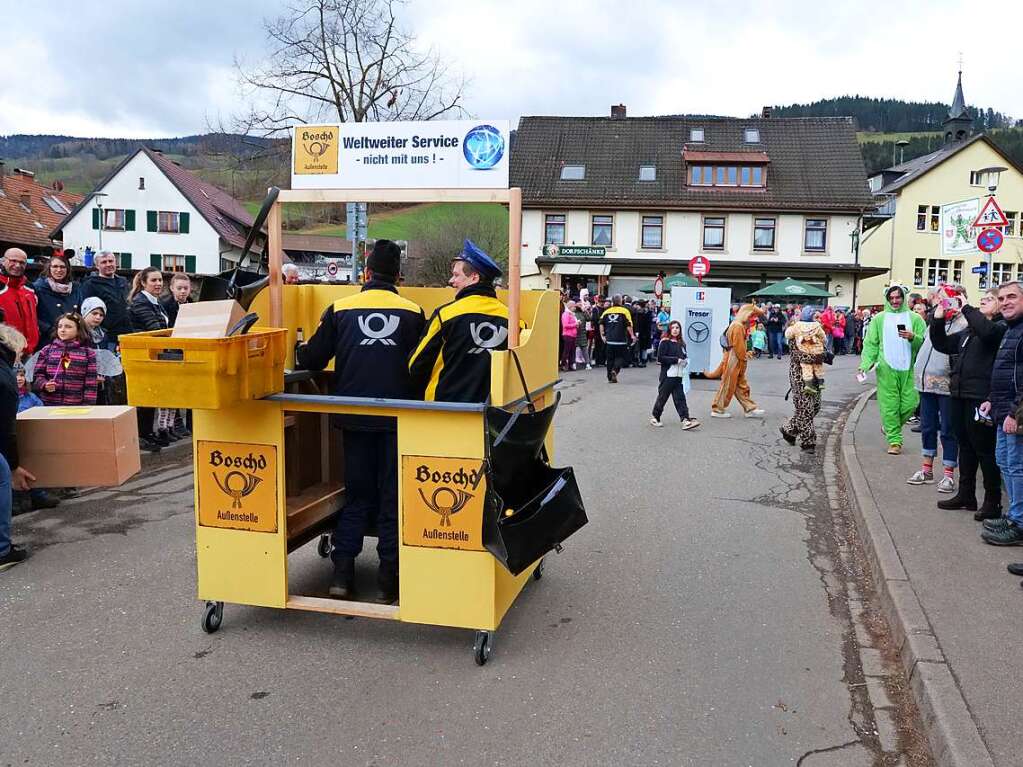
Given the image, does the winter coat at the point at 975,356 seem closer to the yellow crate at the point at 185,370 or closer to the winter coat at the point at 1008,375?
the winter coat at the point at 1008,375

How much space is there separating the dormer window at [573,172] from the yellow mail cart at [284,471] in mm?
40507

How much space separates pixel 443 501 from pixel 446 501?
2 cm

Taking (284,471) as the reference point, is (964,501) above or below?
below

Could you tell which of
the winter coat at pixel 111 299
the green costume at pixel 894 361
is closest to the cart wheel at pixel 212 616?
the winter coat at pixel 111 299

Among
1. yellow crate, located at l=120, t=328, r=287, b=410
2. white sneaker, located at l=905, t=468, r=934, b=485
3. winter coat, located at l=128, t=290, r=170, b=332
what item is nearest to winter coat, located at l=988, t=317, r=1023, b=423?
white sneaker, located at l=905, t=468, r=934, b=485

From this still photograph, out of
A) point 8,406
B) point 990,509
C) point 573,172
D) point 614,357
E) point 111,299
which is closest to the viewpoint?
point 8,406

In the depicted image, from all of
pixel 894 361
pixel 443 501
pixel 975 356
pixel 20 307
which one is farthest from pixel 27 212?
pixel 443 501

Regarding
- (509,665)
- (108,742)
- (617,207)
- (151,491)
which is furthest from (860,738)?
(617,207)

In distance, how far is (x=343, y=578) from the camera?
506cm

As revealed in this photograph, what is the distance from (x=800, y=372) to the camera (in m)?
10.8

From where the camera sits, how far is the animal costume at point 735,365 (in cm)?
1306

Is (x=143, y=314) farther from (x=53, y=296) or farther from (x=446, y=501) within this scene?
(x=446, y=501)

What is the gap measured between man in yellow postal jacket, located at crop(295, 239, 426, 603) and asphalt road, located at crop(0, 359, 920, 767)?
710 millimetres

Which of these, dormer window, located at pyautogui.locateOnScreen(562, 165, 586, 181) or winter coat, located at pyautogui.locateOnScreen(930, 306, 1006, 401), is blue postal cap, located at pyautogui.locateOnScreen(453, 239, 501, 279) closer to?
winter coat, located at pyautogui.locateOnScreen(930, 306, 1006, 401)
